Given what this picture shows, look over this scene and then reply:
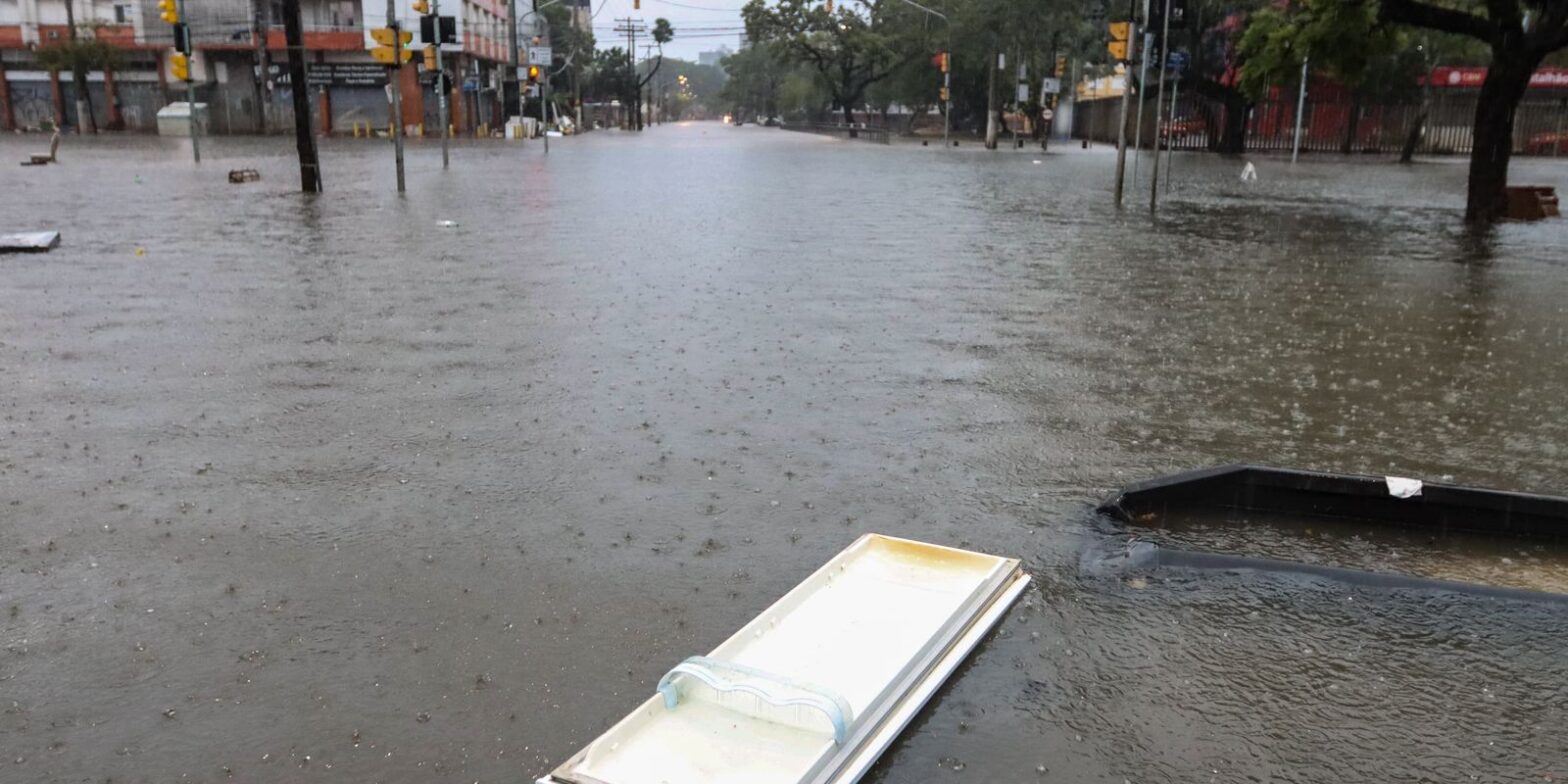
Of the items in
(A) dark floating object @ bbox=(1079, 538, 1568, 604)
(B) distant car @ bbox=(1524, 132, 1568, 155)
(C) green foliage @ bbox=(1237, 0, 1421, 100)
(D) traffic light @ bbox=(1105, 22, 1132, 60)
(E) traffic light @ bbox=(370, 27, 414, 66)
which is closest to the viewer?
(A) dark floating object @ bbox=(1079, 538, 1568, 604)

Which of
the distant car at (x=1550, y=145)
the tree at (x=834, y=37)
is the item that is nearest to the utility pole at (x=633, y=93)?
the tree at (x=834, y=37)

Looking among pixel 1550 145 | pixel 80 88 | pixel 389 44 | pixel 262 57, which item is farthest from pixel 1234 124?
pixel 80 88

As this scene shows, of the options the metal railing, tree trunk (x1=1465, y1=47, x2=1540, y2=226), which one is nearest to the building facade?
the metal railing

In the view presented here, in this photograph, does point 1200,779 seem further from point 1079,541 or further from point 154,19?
point 154,19

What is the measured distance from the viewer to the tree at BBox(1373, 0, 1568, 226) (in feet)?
58.7

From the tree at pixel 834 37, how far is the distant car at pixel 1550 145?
4165 centimetres

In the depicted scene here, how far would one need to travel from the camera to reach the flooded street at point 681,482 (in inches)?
142

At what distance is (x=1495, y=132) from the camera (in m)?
18.8

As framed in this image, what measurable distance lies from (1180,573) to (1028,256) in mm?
9878

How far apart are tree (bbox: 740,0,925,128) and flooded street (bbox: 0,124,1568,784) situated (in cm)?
7423

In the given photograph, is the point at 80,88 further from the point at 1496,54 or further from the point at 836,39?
the point at 1496,54

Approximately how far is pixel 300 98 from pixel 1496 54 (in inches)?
772

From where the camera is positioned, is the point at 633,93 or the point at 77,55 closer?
the point at 77,55

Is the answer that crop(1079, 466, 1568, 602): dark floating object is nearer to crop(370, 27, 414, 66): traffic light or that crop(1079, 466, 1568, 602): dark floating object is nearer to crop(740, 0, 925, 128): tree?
crop(370, 27, 414, 66): traffic light
